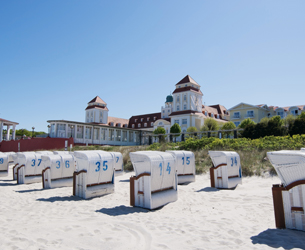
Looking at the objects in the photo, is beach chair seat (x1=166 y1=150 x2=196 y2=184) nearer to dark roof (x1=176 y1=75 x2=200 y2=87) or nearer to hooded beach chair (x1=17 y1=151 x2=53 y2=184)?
hooded beach chair (x1=17 y1=151 x2=53 y2=184)

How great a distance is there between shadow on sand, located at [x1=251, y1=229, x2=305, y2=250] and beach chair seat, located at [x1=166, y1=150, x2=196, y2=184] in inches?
235

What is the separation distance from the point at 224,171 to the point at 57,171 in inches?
280

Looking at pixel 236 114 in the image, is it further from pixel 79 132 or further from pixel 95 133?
pixel 79 132

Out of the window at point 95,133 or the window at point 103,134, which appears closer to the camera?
the window at point 95,133

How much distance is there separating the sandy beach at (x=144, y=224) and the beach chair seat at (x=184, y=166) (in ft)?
8.22

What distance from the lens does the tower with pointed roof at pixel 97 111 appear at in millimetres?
58438

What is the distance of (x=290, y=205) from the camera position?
4539mm

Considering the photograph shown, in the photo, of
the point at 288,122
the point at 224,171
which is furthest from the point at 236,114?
the point at 224,171

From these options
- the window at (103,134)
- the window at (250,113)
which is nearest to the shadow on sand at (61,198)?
the window at (103,134)

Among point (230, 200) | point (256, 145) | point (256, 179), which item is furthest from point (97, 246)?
point (256, 145)

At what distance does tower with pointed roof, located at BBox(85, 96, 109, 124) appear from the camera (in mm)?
58438

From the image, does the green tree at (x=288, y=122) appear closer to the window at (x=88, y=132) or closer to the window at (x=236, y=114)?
the window at (x=236, y=114)

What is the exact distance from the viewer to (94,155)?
835cm

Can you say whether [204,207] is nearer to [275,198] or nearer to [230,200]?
[230,200]
